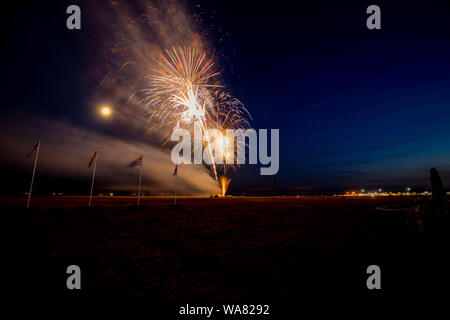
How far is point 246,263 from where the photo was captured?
6184 millimetres

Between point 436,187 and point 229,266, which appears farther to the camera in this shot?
point 436,187

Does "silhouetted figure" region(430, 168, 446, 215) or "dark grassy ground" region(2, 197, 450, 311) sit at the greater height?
"silhouetted figure" region(430, 168, 446, 215)

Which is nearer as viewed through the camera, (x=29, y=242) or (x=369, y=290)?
(x=369, y=290)

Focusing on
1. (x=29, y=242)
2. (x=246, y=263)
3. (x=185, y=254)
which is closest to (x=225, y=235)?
(x=185, y=254)

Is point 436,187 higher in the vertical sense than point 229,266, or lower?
higher

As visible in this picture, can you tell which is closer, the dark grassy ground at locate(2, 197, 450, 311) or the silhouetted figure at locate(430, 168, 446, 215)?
the dark grassy ground at locate(2, 197, 450, 311)

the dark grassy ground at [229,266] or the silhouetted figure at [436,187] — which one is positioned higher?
the silhouetted figure at [436,187]

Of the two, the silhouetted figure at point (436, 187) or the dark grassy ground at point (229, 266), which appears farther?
the silhouetted figure at point (436, 187)
